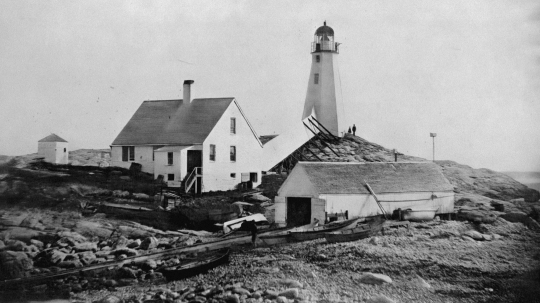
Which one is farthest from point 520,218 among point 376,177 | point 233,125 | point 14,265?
point 14,265

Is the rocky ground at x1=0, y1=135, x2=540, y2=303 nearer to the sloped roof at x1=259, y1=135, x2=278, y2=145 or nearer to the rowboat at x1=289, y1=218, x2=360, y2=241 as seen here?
the rowboat at x1=289, y1=218, x2=360, y2=241

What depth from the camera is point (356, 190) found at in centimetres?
805

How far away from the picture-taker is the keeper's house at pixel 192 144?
7949 mm

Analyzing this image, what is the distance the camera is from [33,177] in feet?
23.4

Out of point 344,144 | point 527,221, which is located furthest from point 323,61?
point 527,221

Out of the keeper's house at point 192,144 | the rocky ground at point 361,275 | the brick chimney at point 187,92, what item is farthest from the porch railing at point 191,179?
the rocky ground at point 361,275

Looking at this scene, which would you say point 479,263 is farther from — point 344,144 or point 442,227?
point 344,144

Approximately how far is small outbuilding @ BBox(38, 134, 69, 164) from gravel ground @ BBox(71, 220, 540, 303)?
84.7 inches

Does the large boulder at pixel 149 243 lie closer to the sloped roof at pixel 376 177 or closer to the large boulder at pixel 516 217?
the sloped roof at pixel 376 177

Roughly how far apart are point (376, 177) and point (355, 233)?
1264mm

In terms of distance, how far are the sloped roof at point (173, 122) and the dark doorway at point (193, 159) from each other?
176mm

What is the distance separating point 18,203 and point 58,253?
34.4 inches

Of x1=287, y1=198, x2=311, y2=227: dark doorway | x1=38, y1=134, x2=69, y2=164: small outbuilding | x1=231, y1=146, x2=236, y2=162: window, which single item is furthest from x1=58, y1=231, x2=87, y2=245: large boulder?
x1=287, y1=198, x2=311, y2=227: dark doorway

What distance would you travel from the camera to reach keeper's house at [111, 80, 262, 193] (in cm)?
795
